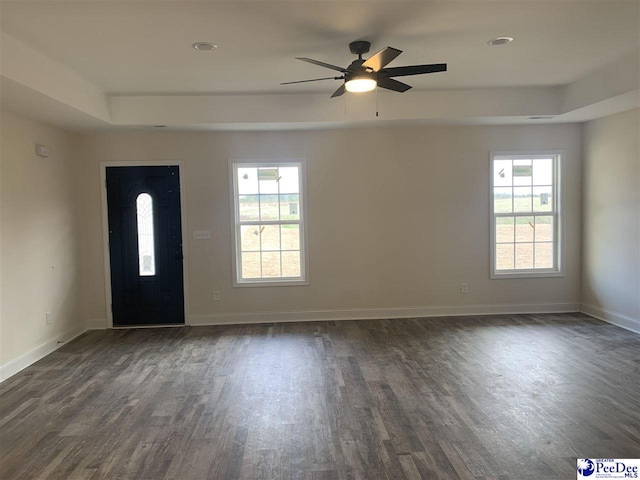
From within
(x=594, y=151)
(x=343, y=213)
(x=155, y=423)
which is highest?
(x=594, y=151)

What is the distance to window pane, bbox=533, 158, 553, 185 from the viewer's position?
6023mm

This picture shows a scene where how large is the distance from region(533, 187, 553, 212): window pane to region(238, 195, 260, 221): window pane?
3762 millimetres

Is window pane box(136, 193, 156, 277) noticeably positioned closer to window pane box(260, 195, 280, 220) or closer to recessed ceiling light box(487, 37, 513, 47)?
window pane box(260, 195, 280, 220)

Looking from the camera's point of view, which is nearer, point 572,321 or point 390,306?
point 572,321

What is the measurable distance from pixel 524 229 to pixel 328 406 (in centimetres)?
411

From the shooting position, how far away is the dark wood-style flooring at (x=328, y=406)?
2.60 meters

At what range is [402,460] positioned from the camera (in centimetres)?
260

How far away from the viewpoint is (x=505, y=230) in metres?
6.04

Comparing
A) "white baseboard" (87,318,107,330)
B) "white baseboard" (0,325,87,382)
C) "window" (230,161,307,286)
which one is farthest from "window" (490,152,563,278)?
"white baseboard" (0,325,87,382)

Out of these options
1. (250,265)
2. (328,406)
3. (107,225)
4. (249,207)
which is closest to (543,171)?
(249,207)

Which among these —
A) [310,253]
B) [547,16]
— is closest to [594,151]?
[547,16]

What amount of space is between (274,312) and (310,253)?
919 mm

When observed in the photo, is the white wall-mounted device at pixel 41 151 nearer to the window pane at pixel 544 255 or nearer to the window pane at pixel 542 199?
the window pane at pixel 542 199

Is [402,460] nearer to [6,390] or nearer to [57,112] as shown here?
[6,390]
